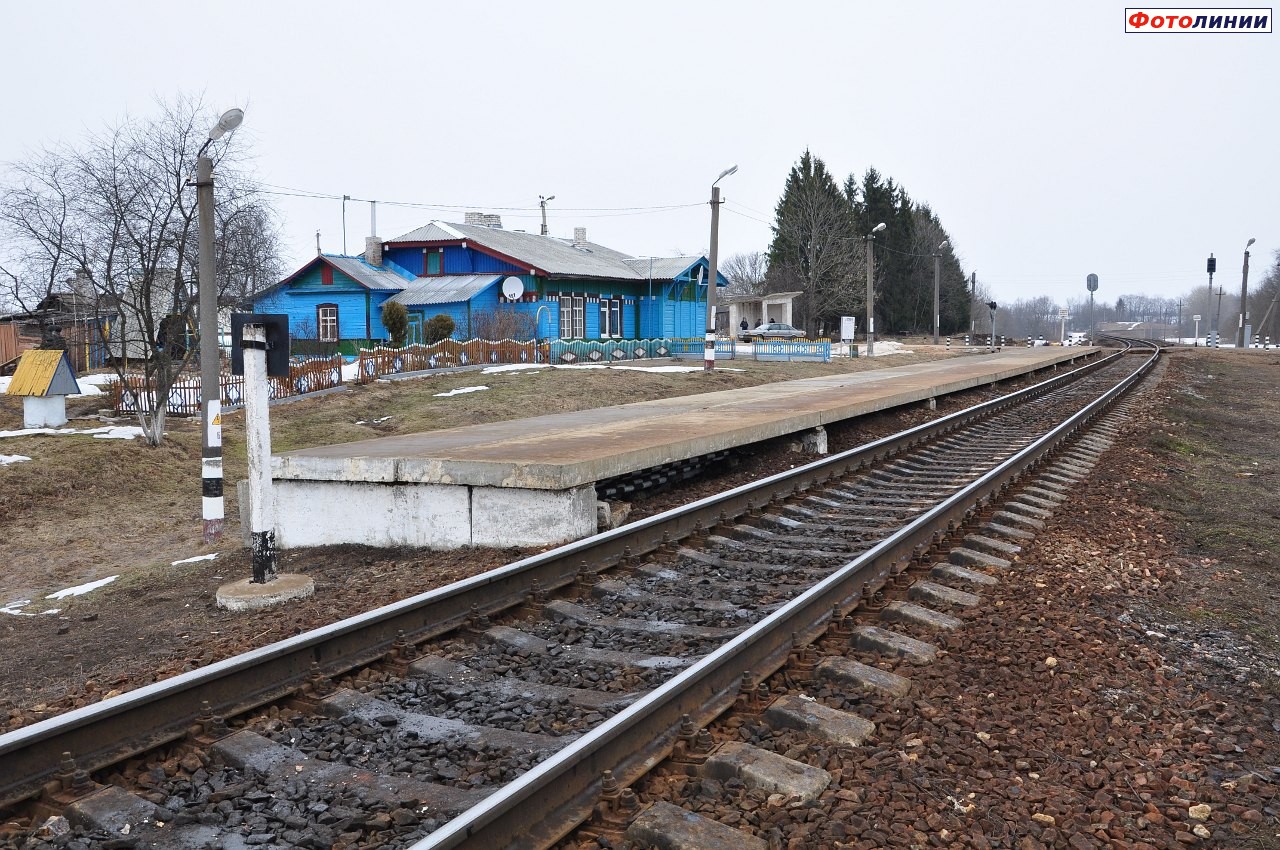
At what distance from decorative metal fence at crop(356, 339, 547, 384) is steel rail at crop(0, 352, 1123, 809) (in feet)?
65.2

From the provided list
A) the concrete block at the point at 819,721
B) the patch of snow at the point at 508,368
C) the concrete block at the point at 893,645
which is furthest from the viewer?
the patch of snow at the point at 508,368

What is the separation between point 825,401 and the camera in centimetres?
1652

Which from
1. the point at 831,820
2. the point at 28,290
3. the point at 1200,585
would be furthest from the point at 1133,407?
the point at 28,290

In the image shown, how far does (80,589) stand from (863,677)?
782 cm

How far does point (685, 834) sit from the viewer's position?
11.4 feet

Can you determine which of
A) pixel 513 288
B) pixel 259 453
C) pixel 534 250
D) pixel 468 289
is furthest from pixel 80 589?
pixel 534 250

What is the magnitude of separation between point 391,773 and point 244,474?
13.1 m

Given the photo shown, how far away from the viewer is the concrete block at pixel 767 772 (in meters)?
3.82

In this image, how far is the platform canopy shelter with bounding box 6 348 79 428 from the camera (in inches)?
714

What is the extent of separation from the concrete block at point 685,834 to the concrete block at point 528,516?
4.41 meters

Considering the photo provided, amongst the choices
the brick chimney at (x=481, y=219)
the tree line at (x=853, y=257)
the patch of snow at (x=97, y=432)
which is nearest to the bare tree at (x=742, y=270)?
the tree line at (x=853, y=257)

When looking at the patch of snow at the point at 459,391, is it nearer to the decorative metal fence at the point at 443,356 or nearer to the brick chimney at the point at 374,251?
the decorative metal fence at the point at 443,356

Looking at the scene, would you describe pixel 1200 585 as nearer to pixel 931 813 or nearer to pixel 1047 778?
pixel 1047 778

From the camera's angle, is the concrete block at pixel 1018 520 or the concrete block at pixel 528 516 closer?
the concrete block at pixel 528 516
